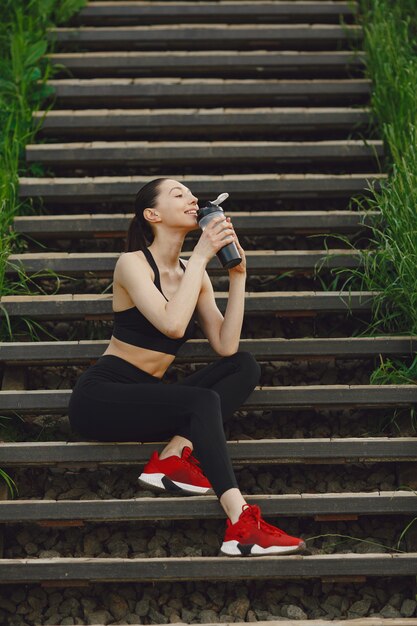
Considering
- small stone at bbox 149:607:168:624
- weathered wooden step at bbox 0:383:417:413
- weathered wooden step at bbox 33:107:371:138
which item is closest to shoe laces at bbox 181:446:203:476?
weathered wooden step at bbox 0:383:417:413

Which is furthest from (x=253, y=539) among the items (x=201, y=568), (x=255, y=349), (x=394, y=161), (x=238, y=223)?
(x=394, y=161)

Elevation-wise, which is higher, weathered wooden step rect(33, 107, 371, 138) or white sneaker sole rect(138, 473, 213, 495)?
weathered wooden step rect(33, 107, 371, 138)

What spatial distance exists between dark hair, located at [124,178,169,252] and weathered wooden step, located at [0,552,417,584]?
105 cm

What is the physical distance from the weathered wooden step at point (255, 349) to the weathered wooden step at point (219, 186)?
3.01ft

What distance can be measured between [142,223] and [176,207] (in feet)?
0.48

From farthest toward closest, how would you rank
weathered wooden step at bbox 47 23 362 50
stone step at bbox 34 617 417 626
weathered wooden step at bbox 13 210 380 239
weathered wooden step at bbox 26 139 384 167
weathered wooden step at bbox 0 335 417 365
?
1. weathered wooden step at bbox 47 23 362 50
2. weathered wooden step at bbox 26 139 384 167
3. weathered wooden step at bbox 13 210 380 239
4. weathered wooden step at bbox 0 335 417 365
5. stone step at bbox 34 617 417 626

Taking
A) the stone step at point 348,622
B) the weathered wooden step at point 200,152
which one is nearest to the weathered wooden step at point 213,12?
the weathered wooden step at point 200,152

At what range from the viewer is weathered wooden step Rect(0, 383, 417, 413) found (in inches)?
142

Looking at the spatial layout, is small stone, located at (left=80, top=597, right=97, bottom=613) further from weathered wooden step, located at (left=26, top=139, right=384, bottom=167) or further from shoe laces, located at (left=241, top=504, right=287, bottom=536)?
weathered wooden step, located at (left=26, top=139, right=384, bottom=167)

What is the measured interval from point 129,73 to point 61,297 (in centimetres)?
177

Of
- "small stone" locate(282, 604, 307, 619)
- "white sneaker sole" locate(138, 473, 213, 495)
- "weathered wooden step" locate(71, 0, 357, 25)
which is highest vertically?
"weathered wooden step" locate(71, 0, 357, 25)

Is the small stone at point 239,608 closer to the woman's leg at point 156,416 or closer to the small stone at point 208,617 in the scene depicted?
the small stone at point 208,617

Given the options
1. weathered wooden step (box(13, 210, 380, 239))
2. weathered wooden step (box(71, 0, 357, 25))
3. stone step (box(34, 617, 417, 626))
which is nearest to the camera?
stone step (box(34, 617, 417, 626))

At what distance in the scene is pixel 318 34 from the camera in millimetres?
5457
